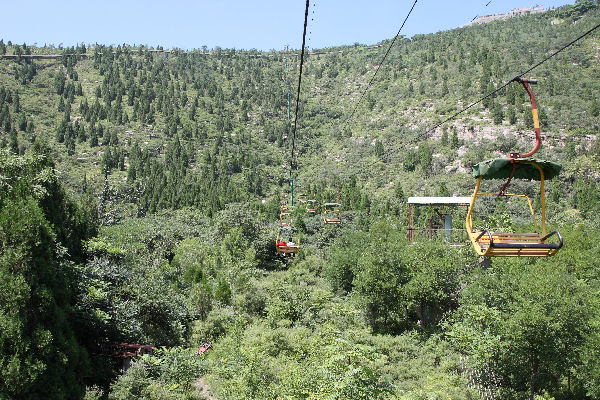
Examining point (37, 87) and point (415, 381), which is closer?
point (415, 381)

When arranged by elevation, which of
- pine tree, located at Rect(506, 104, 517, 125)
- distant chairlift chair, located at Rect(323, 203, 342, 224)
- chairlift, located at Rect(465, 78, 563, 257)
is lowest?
distant chairlift chair, located at Rect(323, 203, 342, 224)

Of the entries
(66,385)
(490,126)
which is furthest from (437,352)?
(490,126)

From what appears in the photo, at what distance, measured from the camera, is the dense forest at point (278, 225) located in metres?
12.9

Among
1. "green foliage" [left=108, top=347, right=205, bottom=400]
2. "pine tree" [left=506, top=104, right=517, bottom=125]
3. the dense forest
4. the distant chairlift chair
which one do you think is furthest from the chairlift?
"pine tree" [left=506, top=104, right=517, bottom=125]

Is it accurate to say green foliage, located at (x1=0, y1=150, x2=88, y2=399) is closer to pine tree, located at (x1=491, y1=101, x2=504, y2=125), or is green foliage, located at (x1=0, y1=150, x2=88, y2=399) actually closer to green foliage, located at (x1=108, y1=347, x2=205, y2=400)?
green foliage, located at (x1=108, y1=347, x2=205, y2=400)

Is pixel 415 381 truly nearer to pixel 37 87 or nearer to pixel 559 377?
pixel 559 377

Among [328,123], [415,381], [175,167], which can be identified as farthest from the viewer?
[328,123]

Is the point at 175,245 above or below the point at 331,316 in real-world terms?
below

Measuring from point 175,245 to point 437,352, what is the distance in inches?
1215

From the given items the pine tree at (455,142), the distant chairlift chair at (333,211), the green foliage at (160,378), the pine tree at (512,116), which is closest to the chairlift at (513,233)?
the green foliage at (160,378)

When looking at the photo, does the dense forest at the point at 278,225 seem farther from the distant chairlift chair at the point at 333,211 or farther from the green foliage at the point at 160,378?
the distant chairlift chair at the point at 333,211

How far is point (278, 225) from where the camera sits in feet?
156

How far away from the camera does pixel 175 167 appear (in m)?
85.2

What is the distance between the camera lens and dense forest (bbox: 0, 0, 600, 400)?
1288 cm
